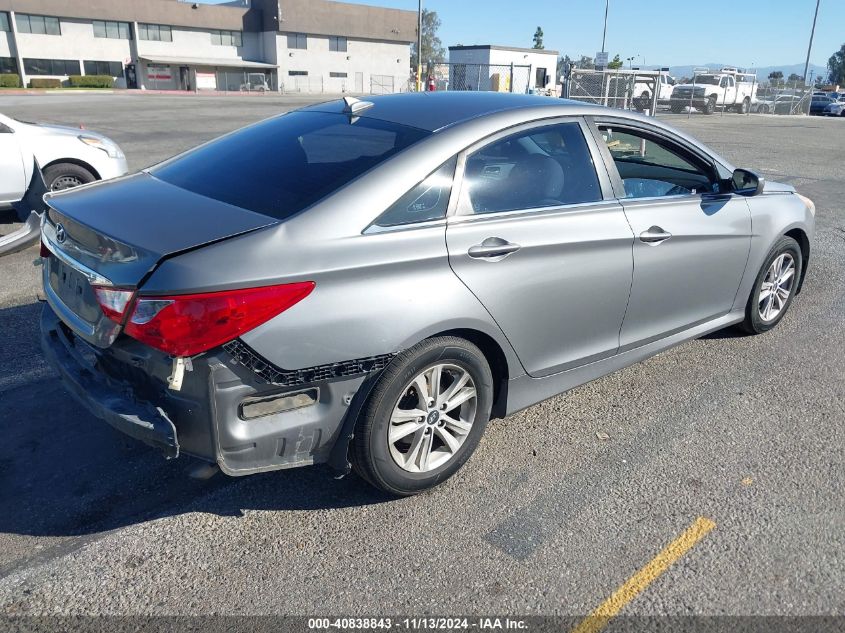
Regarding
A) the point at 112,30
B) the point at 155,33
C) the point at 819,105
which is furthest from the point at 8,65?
the point at 819,105

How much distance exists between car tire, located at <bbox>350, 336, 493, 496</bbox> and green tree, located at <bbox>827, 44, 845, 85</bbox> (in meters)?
136

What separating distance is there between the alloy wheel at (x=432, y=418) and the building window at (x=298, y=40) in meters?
69.9

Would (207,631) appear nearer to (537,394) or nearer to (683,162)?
(537,394)

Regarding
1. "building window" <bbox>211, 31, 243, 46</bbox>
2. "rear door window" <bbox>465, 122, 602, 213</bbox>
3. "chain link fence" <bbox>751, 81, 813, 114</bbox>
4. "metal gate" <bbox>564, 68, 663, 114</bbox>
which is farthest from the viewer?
"building window" <bbox>211, 31, 243, 46</bbox>

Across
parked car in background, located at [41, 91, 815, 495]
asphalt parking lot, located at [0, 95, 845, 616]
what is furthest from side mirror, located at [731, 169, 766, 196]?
asphalt parking lot, located at [0, 95, 845, 616]

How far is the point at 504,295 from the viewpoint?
3.23 m

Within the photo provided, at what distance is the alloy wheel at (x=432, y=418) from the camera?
309cm

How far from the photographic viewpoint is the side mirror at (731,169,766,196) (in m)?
4.49

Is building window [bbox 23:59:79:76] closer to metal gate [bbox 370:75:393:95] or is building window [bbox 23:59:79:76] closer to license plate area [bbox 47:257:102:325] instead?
metal gate [bbox 370:75:393:95]

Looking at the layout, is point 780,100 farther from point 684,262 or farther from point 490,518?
point 490,518

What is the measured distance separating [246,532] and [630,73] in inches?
743

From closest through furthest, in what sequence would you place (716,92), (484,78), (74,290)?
(74,290)
(484,78)
(716,92)

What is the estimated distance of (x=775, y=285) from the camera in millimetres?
5207

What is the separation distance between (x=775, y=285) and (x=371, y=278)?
3642mm
